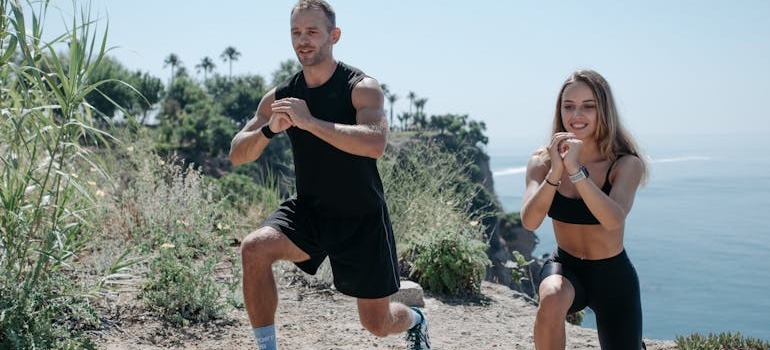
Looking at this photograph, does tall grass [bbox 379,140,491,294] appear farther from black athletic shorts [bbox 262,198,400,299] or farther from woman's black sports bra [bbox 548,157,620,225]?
woman's black sports bra [bbox 548,157,620,225]

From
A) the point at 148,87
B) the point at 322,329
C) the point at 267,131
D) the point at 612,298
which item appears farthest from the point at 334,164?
the point at 148,87

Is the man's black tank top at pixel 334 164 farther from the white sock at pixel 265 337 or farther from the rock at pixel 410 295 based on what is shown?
the rock at pixel 410 295

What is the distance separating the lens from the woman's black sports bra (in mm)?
3285

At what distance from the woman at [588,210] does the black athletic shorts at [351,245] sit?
79 centimetres

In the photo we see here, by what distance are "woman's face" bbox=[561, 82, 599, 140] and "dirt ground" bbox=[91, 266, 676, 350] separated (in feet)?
6.56

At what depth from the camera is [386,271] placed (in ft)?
12.1

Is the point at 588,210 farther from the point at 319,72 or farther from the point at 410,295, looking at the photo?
the point at 410,295

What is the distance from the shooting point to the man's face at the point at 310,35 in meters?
3.50

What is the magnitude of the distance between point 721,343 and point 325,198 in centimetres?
285

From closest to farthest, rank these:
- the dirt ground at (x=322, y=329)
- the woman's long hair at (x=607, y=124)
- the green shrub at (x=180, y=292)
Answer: the woman's long hair at (x=607, y=124), the dirt ground at (x=322, y=329), the green shrub at (x=180, y=292)

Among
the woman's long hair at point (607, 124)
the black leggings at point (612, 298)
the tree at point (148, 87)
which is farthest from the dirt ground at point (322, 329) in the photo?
the tree at point (148, 87)

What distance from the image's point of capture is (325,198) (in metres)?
3.62

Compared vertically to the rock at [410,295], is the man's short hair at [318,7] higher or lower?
higher

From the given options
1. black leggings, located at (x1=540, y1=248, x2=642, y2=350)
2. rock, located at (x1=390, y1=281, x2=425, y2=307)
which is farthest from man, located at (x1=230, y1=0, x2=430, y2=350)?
rock, located at (x1=390, y1=281, x2=425, y2=307)
